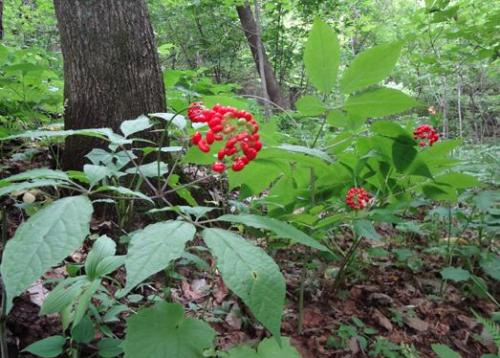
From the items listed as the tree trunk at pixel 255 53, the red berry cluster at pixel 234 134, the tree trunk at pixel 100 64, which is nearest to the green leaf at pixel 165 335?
the red berry cluster at pixel 234 134

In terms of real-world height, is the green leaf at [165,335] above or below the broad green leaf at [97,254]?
below

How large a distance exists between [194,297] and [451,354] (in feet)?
4.03

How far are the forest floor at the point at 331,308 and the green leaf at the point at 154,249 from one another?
0.80 metres

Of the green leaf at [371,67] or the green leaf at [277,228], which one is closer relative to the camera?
the green leaf at [277,228]

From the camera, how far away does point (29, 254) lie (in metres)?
0.72

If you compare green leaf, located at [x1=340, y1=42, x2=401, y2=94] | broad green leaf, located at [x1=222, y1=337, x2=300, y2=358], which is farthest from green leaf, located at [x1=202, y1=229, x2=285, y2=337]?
green leaf, located at [x1=340, y1=42, x2=401, y2=94]

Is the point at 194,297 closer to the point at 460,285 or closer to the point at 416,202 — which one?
the point at 416,202

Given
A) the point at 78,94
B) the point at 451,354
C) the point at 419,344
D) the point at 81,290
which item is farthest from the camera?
the point at 78,94

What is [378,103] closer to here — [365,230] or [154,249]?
[365,230]

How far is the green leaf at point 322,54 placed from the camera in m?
1.32

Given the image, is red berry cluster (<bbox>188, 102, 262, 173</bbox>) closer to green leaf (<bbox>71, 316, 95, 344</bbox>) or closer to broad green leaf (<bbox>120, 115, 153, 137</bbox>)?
broad green leaf (<bbox>120, 115, 153, 137</bbox>)

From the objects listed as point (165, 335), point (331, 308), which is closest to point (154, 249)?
point (165, 335)

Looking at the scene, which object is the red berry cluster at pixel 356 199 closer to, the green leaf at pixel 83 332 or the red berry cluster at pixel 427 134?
the red berry cluster at pixel 427 134

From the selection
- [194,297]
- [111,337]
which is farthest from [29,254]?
[194,297]
